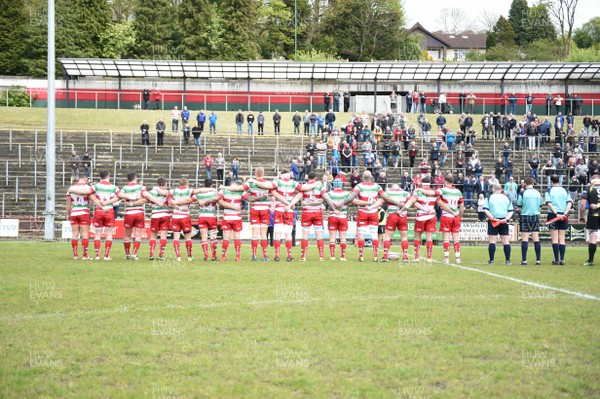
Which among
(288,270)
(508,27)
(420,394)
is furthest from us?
(508,27)

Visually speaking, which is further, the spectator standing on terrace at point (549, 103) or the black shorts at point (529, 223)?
the spectator standing on terrace at point (549, 103)

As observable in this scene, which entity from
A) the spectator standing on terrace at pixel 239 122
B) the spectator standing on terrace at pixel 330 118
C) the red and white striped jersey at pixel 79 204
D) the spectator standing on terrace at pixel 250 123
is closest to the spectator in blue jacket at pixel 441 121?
the spectator standing on terrace at pixel 330 118

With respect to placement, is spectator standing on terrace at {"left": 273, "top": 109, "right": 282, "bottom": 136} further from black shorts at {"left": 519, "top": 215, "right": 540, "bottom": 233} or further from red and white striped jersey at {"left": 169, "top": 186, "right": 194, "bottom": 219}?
black shorts at {"left": 519, "top": 215, "right": 540, "bottom": 233}

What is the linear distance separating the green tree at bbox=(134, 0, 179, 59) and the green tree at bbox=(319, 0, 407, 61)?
1720 cm

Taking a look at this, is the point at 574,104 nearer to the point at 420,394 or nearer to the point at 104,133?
the point at 104,133

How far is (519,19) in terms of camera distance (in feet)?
382

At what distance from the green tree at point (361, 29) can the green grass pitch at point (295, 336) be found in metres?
74.5

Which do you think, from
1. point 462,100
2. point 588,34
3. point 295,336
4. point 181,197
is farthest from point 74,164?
point 588,34

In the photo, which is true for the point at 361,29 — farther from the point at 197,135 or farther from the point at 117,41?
the point at 197,135

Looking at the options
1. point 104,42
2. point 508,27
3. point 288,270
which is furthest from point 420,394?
point 508,27

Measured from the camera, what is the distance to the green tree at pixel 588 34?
372 feet

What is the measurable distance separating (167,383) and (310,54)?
77.8 meters

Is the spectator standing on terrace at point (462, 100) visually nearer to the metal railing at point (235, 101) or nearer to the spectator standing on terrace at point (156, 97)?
the metal railing at point (235, 101)

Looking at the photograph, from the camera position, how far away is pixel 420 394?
330 inches
